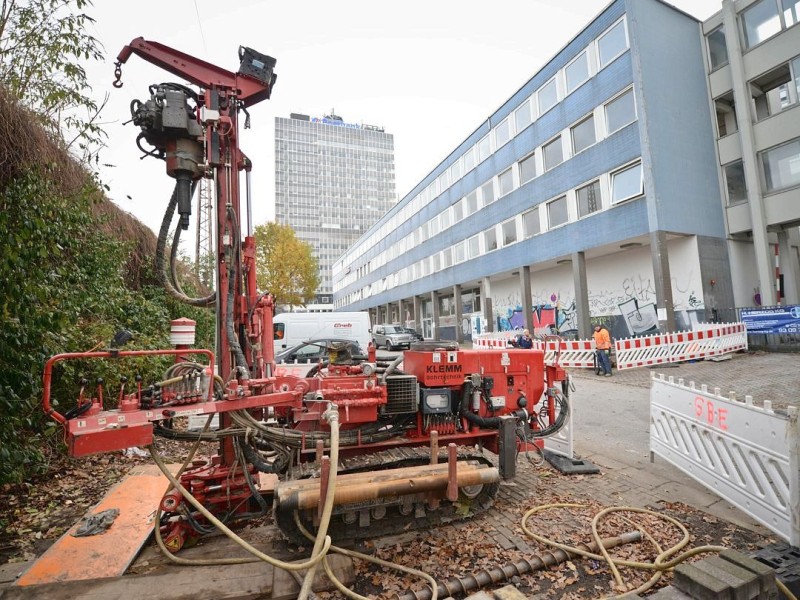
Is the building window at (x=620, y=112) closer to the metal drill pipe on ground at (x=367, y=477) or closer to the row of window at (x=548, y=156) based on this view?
the row of window at (x=548, y=156)

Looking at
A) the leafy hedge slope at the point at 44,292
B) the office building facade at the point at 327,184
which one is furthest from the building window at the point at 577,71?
the office building facade at the point at 327,184

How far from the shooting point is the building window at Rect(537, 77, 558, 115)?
19.8 m

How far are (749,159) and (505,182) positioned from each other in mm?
10991

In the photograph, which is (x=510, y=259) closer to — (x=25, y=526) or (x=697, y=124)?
(x=697, y=124)

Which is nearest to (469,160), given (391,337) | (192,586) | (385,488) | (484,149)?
(484,149)

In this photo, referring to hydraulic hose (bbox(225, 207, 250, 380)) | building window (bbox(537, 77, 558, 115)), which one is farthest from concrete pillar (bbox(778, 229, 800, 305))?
hydraulic hose (bbox(225, 207, 250, 380))

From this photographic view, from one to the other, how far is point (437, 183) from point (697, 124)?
723 inches

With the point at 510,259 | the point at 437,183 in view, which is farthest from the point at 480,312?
the point at 437,183

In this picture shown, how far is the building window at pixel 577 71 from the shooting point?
18047 mm

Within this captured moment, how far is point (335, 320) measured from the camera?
16312 millimetres

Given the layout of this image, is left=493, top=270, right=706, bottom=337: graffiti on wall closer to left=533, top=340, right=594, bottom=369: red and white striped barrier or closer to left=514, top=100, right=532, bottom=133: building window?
left=533, top=340, right=594, bottom=369: red and white striped barrier

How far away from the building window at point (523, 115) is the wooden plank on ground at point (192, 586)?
23091mm

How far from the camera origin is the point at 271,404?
3.57 metres

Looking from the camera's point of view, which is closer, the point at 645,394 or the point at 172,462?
the point at 172,462
